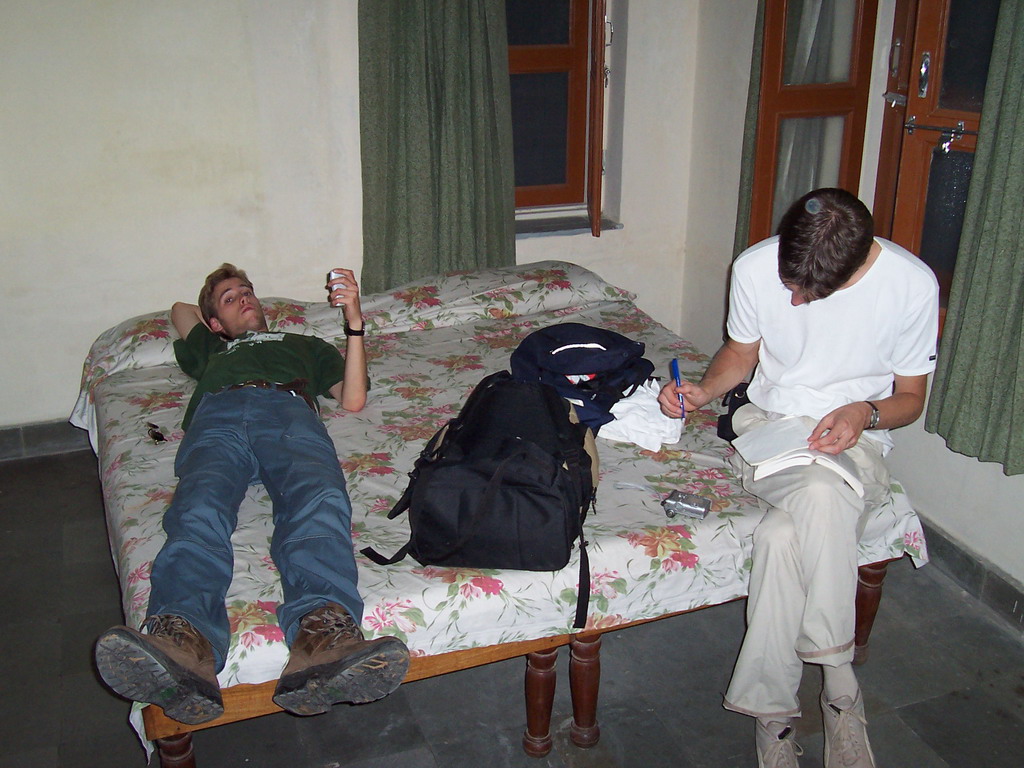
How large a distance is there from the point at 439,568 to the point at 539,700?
0.40 metres

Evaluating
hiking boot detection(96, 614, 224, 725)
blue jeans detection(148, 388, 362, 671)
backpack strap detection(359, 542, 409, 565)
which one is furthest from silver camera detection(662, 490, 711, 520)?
hiking boot detection(96, 614, 224, 725)

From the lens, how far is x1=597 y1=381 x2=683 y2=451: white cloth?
2486 millimetres

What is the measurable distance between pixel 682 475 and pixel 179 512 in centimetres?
121

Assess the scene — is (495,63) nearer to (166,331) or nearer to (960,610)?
(166,331)

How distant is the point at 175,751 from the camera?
180 cm

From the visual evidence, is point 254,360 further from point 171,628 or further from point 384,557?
point 171,628

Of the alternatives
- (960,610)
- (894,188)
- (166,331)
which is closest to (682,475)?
(960,610)

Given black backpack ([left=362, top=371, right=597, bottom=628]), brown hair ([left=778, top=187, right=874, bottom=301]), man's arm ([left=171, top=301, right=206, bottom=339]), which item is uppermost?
brown hair ([left=778, top=187, right=874, bottom=301])

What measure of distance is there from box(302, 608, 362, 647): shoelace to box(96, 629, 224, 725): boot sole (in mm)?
197

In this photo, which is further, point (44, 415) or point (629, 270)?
point (629, 270)

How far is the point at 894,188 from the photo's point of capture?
312 cm

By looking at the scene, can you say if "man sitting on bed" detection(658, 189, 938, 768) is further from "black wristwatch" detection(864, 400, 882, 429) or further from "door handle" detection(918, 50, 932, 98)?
"door handle" detection(918, 50, 932, 98)

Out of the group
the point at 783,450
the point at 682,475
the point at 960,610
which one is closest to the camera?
the point at 783,450

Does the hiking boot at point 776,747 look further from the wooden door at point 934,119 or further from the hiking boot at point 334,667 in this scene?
the wooden door at point 934,119
